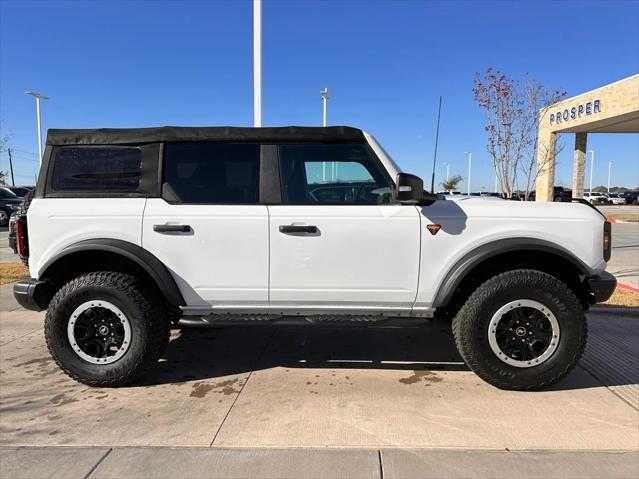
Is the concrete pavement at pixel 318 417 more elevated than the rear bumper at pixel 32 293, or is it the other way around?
the rear bumper at pixel 32 293

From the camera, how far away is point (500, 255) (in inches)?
146

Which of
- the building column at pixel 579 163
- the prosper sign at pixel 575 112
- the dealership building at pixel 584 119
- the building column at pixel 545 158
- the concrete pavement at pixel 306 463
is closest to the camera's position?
the concrete pavement at pixel 306 463

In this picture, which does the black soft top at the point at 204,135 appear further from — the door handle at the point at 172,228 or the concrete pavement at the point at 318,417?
the concrete pavement at the point at 318,417

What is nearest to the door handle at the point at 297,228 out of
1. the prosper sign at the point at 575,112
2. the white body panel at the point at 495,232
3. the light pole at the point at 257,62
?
the white body panel at the point at 495,232

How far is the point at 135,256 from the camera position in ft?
11.9

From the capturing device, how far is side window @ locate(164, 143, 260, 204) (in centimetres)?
377

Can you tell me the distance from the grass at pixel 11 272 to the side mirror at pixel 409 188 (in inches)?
285

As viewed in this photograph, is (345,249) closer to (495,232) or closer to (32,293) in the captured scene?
(495,232)

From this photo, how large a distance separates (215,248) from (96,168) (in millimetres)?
1179

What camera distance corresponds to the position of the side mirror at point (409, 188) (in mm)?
3424

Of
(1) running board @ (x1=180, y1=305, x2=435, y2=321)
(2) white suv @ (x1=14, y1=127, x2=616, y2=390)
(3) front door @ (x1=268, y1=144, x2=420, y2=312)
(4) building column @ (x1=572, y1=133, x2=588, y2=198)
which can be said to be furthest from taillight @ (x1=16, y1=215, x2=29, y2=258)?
(4) building column @ (x1=572, y1=133, x2=588, y2=198)

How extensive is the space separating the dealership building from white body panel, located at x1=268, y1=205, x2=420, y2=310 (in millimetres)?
15080

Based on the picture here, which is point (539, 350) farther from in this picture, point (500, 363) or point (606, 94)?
point (606, 94)

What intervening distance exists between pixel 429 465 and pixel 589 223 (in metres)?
2.13
